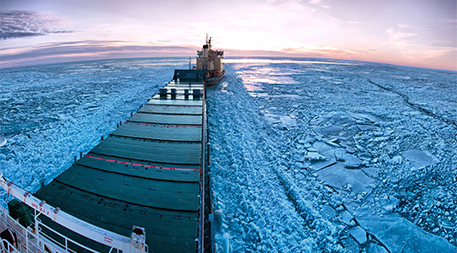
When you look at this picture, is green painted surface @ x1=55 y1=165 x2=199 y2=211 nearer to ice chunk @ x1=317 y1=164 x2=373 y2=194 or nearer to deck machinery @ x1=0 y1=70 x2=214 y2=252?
deck machinery @ x1=0 y1=70 x2=214 y2=252

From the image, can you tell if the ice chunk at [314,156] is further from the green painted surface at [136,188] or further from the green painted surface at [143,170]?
the green painted surface at [136,188]

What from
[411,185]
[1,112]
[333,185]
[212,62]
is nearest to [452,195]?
[411,185]

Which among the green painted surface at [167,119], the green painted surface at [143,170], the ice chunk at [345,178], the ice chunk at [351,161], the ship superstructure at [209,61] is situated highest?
the ship superstructure at [209,61]

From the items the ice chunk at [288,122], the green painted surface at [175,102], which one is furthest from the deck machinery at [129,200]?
the ice chunk at [288,122]

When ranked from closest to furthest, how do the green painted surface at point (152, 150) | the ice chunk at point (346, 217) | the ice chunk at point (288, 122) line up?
the ice chunk at point (346, 217) < the green painted surface at point (152, 150) < the ice chunk at point (288, 122)

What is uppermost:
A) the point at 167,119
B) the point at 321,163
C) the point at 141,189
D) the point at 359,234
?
the point at 167,119

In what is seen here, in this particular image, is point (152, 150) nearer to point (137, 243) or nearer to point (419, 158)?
point (137, 243)

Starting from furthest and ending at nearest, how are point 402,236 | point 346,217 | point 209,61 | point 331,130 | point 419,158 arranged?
point 209,61 → point 331,130 → point 419,158 → point 346,217 → point 402,236

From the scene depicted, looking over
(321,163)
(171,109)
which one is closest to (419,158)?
(321,163)
